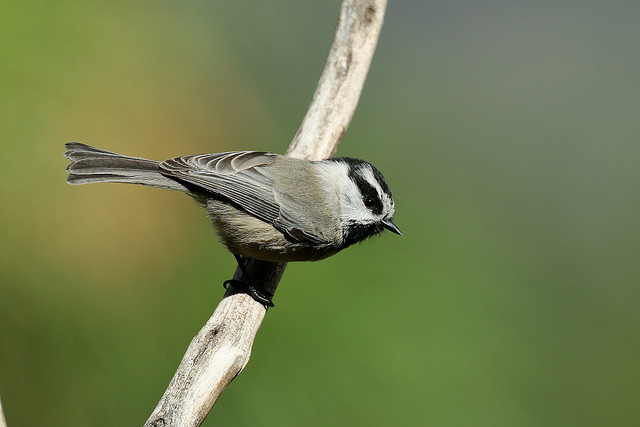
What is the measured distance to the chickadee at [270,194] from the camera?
2510mm

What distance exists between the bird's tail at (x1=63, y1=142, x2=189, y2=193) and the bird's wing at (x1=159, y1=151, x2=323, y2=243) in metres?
0.05

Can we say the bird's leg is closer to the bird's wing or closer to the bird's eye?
the bird's wing

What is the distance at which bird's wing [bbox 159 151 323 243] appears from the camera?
100.0 inches

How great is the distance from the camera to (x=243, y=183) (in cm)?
261

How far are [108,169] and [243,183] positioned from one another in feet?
1.93

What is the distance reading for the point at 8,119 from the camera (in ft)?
9.34

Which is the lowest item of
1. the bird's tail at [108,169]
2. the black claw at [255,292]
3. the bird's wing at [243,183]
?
the black claw at [255,292]

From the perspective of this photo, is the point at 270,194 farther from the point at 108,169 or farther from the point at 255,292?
the point at 108,169

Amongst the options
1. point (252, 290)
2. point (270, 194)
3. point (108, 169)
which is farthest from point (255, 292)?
point (108, 169)

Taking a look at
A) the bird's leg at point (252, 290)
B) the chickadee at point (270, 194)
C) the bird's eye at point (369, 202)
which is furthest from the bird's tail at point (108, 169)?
the bird's eye at point (369, 202)

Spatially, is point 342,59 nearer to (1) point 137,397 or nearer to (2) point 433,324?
(2) point 433,324

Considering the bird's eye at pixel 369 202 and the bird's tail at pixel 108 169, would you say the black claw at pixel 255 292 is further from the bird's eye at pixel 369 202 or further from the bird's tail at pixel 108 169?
the bird's eye at pixel 369 202

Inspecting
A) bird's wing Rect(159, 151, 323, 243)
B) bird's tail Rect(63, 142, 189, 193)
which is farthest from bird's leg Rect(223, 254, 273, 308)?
bird's tail Rect(63, 142, 189, 193)

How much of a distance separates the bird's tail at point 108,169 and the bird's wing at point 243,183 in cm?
5
